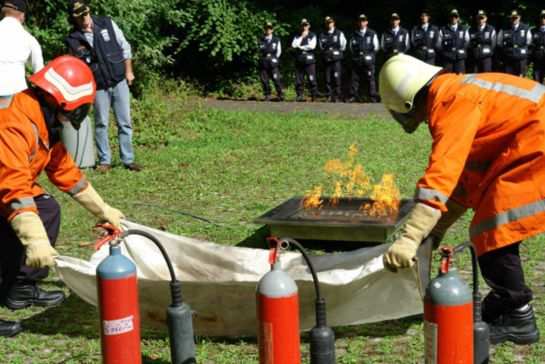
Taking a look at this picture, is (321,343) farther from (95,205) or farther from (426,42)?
(426,42)

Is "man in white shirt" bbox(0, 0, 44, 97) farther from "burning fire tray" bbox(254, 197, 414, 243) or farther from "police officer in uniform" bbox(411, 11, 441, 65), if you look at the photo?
"police officer in uniform" bbox(411, 11, 441, 65)

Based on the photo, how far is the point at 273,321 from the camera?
375 cm

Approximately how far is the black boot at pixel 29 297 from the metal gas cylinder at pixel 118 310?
1838 mm

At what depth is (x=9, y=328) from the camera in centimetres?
514

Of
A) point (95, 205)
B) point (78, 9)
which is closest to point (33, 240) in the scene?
point (95, 205)

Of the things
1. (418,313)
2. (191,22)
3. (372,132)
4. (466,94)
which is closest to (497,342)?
(418,313)

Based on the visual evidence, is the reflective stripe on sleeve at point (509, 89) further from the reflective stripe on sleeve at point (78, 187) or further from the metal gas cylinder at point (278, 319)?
the reflective stripe on sleeve at point (78, 187)

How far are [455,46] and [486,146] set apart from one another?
16838mm

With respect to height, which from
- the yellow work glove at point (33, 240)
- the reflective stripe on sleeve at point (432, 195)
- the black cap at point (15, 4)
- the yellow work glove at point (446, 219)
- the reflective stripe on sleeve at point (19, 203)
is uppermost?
the black cap at point (15, 4)

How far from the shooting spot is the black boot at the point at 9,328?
512 cm

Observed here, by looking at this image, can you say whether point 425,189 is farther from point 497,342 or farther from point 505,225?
point 497,342

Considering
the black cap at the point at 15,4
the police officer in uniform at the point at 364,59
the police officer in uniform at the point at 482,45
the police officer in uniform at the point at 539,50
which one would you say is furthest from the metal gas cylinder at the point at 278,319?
the police officer in uniform at the point at 539,50

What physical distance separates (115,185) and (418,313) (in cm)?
579

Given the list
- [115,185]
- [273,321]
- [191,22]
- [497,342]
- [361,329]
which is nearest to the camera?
[273,321]
